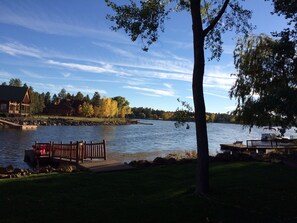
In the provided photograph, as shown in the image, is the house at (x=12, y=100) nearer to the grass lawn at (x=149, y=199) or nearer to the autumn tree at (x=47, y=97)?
the autumn tree at (x=47, y=97)

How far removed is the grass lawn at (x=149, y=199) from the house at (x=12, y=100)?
313 feet

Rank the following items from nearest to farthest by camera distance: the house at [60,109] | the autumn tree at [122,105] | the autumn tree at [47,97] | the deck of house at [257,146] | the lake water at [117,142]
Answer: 1. the deck of house at [257,146]
2. the lake water at [117,142]
3. the house at [60,109]
4. the autumn tree at [47,97]
5. the autumn tree at [122,105]

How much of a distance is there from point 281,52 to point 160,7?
572 cm

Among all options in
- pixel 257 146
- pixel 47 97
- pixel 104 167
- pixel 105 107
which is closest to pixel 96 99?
pixel 105 107

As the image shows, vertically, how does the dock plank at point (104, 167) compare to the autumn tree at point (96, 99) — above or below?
below

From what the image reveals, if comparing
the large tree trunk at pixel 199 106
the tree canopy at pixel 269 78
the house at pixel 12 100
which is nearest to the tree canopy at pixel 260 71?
the tree canopy at pixel 269 78

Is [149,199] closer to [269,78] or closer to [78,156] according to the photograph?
[78,156]

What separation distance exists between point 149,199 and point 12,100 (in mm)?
100925

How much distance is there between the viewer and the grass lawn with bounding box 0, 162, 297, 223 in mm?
7648

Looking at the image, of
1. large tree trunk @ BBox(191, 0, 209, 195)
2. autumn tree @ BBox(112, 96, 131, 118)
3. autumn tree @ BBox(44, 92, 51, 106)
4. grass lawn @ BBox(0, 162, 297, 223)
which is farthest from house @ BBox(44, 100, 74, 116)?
large tree trunk @ BBox(191, 0, 209, 195)

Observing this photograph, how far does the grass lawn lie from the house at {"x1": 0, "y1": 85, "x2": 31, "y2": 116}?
95.5 meters

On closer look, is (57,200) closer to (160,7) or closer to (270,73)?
(160,7)

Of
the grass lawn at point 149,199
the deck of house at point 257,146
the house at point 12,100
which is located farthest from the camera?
the house at point 12,100

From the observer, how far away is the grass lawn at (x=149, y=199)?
25.1ft
